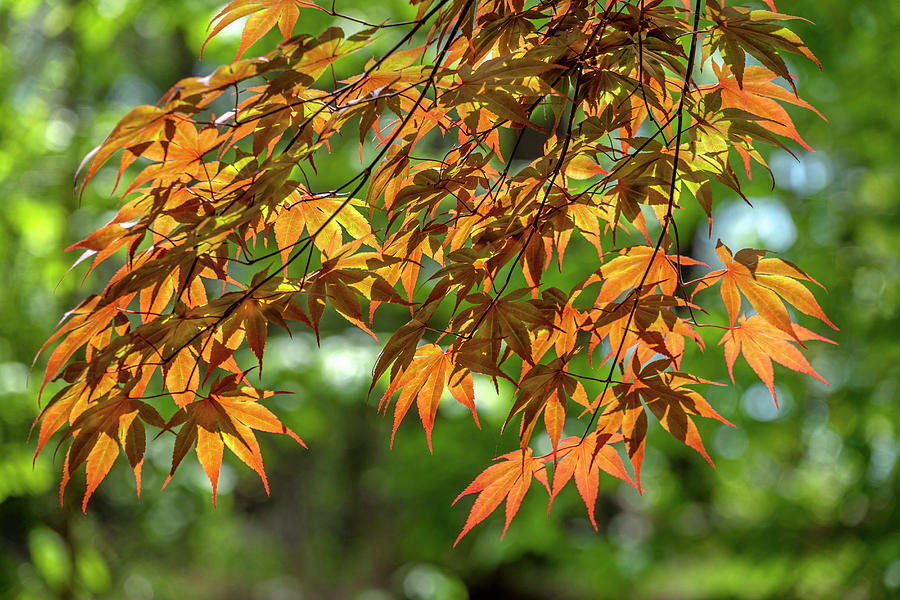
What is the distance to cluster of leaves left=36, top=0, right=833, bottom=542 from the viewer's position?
678 millimetres

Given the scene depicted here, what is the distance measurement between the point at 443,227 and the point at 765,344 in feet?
1.25

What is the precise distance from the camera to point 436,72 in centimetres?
73

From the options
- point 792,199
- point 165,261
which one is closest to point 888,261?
point 792,199

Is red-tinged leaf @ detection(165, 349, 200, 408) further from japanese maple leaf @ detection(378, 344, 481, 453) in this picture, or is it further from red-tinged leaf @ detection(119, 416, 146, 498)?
japanese maple leaf @ detection(378, 344, 481, 453)

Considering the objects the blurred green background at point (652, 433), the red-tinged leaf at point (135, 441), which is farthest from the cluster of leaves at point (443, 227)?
→ the blurred green background at point (652, 433)

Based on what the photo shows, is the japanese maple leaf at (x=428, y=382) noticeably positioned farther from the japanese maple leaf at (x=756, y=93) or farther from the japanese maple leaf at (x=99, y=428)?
the japanese maple leaf at (x=756, y=93)

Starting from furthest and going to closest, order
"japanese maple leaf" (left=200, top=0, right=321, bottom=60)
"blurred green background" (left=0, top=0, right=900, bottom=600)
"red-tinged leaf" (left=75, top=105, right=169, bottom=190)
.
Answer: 1. "blurred green background" (left=0, top=0, right=900, bottom=600)
2. "japanese maple leaf" (left=200, top=0, right=321, bottom=60)
3. "red-tinged leaf" (left=75, top=105, right=169, bottom=190)

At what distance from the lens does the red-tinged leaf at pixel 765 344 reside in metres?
0.83

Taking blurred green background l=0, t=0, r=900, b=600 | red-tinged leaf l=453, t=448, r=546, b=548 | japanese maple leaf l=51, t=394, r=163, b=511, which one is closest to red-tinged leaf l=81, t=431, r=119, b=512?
japanese maple leaf l=51, t=394, r=163, b=511

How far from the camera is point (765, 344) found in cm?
86

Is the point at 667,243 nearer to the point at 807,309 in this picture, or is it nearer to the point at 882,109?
the point at 807,309

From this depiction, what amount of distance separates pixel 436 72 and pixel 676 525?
274cm

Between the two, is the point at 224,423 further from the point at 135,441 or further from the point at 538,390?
the point at 538,390

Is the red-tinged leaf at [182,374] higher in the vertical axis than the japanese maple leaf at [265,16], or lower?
lower
